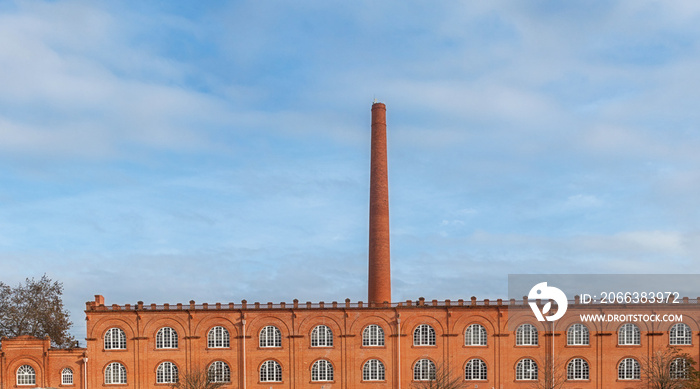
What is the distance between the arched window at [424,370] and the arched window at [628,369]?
17692 millimetres

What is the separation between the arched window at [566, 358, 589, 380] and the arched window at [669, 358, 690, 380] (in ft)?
25.5

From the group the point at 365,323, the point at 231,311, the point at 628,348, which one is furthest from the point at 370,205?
Answer: the point at 628,348

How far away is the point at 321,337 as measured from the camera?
63.4 m

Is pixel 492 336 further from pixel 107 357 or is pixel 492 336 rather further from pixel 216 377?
pixel 107 357

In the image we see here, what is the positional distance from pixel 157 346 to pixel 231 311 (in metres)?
7.83

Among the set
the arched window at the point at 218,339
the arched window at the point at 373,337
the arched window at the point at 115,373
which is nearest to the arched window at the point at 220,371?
the arched window at the point at 218,339

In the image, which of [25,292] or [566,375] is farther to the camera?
[25,292]

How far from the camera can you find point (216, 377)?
6256 centimetres

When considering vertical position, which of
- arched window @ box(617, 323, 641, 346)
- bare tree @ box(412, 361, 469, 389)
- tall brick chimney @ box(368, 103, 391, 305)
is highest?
tall brick chimney @ box(368, 103, 391, 305)

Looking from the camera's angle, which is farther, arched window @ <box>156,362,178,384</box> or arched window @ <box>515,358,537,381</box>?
arched window @ <box>156,362,178,384</box>

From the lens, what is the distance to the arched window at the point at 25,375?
6259 centimetres

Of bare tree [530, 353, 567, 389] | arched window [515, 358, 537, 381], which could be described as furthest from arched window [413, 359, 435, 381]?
bare tree [530, 353, 567, 389]

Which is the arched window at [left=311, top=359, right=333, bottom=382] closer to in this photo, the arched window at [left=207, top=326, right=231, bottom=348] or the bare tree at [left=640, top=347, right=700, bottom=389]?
the arched window at [left=207, top=326, right=231, bottom=348]

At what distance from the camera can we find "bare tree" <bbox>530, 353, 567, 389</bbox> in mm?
61500
